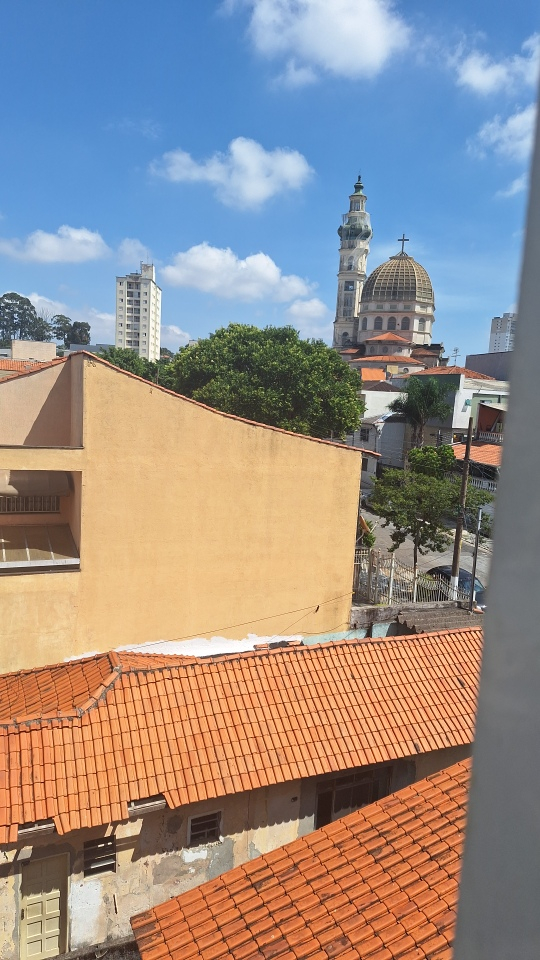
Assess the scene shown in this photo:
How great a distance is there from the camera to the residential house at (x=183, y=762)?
677cm

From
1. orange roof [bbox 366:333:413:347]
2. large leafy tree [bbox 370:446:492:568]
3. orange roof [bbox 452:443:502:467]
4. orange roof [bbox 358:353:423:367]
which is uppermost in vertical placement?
orange roof [bbox 366:333:413:347]

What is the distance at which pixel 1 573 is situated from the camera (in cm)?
1035

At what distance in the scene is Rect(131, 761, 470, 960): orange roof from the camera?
185 inches

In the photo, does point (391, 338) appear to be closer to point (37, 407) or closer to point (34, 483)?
point (37, 407)

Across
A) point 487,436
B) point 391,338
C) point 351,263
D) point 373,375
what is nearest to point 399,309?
point 391,338

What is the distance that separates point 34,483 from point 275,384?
18.5m


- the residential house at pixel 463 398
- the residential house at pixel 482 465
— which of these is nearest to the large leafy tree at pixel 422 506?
the residential house at pixel 482 465

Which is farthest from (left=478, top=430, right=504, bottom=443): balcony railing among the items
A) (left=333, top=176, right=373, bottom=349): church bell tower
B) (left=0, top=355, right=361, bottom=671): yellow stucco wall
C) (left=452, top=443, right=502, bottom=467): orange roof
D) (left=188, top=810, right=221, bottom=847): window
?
(left=333, top=176, right=373, bottom=349): church bell tower

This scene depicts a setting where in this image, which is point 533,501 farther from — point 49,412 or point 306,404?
point 306,404

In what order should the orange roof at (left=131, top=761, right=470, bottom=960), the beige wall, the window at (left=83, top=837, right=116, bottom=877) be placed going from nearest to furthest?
the orange roof at (left=131, top=761, right=470, bottom=960) < the window at (left=83, top=837, right=116, bottom=877) < the beige wall

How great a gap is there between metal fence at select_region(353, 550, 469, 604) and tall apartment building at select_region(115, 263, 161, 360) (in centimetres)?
10378

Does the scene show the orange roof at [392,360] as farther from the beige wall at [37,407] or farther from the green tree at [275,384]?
the beige wall at [37,407]

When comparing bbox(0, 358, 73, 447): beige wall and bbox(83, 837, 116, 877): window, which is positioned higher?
bbox(0, 358, 73, 447): beige wall

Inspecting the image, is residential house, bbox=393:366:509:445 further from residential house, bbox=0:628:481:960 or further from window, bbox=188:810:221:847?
window, bbox=188:810:221:847
